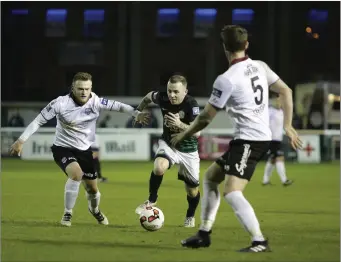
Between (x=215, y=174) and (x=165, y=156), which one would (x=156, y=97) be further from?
(x=215, y=174)

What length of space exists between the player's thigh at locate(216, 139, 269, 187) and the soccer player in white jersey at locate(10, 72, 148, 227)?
2687mm

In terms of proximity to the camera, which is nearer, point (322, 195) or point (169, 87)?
point (169, 87)

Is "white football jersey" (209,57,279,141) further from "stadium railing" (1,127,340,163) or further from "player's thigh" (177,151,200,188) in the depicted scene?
"stadium railing" (1,127,340,163)

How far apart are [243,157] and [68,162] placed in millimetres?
3329

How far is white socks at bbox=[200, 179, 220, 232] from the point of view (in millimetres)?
8555

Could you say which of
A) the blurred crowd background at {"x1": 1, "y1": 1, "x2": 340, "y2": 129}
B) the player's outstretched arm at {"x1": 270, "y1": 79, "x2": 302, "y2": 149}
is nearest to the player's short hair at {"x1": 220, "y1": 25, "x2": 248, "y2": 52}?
the player's outstretched arm at {"x1": 270, "y1": 79, "x2": 302, "y2": 149}

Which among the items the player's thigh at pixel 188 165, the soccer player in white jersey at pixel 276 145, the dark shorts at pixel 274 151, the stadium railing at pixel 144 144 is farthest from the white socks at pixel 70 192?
the stadium railing at pixel 144 144

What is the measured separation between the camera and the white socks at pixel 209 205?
8.55 metres

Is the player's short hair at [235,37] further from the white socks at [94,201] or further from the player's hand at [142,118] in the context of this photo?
the white socks at [94,201]

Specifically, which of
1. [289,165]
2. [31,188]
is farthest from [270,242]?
[289,165]

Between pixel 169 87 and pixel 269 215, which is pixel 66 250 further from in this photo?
pixel 269 215

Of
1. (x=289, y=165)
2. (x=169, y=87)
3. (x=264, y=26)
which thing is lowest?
(x=289, y=165)

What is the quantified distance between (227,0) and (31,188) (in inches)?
1391

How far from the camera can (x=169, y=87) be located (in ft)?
35.7
